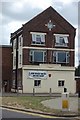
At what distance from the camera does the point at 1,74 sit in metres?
68.6

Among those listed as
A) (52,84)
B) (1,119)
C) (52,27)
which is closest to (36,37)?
(52,27)

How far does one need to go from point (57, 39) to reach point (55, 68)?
4826mm

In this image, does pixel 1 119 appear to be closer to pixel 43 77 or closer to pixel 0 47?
pixel 43 77

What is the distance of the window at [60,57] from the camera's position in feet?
205

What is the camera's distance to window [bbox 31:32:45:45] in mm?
61397

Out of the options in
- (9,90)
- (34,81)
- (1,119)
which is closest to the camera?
(1,119)

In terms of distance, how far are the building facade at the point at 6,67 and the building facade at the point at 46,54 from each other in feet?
17.0

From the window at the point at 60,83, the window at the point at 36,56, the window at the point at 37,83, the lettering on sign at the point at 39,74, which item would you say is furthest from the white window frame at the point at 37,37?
the window at the point at 60,83

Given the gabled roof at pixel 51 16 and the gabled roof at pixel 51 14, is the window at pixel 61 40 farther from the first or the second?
the gabled roof at pixel 51 14

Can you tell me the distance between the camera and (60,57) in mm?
62688

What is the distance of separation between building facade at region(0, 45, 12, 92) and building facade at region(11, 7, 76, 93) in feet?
17.0

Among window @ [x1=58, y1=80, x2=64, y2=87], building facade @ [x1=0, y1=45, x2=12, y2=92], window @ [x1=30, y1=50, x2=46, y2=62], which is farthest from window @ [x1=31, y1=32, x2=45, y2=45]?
building facade @ [x1=0, y1=45, x2=12, y2=92]

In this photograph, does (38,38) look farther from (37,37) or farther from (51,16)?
(51,16)

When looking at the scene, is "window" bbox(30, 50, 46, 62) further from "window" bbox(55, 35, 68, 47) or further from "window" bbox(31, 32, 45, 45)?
"window" bbox(55, 35, 68, 47)
